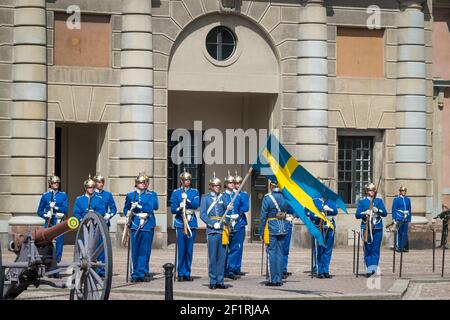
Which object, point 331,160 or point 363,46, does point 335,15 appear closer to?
point 363,46

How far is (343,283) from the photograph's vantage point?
21.4m

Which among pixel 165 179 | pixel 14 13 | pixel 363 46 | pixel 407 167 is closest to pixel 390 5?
pixel 363 46

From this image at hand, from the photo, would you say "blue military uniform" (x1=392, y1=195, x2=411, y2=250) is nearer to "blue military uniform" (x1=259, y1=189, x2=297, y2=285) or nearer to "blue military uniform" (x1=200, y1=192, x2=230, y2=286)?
"blue military uniform" (x1=259, y1=189, x2=297, y2=285)

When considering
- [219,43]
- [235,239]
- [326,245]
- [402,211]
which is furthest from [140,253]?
[402,211]

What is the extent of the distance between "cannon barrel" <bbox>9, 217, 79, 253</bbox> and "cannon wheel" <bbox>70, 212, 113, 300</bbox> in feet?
0.75

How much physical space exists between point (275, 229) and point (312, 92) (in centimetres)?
933

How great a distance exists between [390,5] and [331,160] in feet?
13.5

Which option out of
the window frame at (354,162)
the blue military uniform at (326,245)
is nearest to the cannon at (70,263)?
the blue military uniform at (326,245)

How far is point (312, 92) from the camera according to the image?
29500mm

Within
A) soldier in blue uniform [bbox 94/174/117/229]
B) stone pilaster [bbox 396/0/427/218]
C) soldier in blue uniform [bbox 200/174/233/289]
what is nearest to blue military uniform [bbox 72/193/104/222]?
soldier in blue uniform [bbox 94/174/117/229]

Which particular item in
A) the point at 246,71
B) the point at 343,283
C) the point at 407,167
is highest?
the point at 246,71

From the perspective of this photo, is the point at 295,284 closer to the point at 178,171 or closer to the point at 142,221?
the point at 142,221

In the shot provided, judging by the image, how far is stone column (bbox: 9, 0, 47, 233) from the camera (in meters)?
27.0

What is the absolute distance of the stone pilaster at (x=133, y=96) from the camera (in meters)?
28.0
